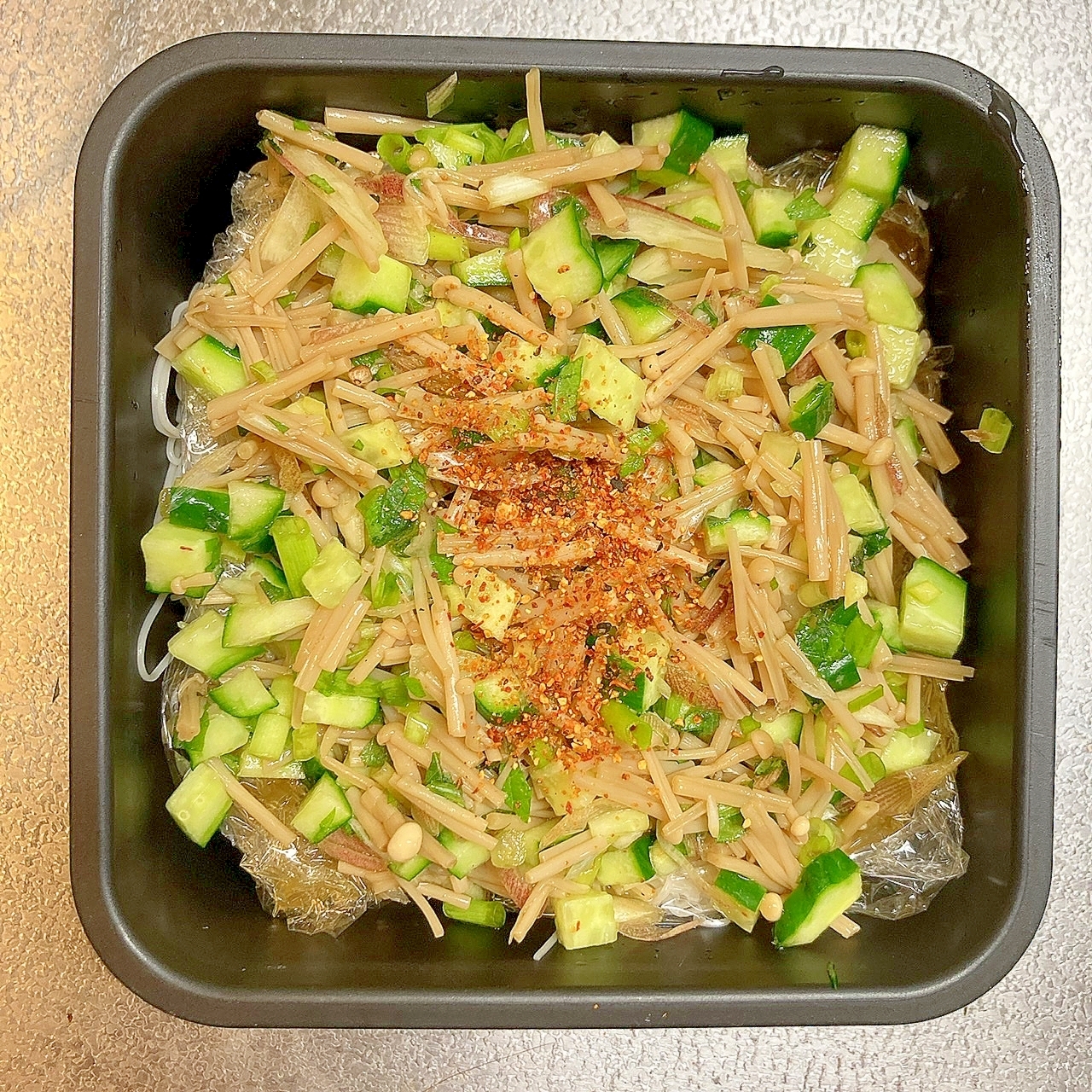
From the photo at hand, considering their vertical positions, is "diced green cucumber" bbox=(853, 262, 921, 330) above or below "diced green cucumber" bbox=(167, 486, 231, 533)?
above

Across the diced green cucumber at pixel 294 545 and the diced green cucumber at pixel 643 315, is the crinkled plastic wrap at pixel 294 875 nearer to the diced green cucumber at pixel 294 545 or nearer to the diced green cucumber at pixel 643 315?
the diced green cucumber at pixel 294 545

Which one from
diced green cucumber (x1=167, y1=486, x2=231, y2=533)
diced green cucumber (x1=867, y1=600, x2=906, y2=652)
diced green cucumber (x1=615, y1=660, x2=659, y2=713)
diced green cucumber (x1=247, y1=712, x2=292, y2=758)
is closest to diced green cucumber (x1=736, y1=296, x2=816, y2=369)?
diced green cucumber (x1=867, y1=600, x2=906, y2=652)

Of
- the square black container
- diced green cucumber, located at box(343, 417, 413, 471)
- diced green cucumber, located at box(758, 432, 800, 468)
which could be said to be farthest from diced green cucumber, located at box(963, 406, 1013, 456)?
diced green cucumber, located at box(343, 417, 413, 471)

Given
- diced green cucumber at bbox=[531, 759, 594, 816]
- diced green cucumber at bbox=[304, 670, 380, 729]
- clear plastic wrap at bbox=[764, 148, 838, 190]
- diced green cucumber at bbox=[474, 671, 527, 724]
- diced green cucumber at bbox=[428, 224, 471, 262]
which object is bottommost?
diced green cucumber at bbox=[531, 759, 594, 816]

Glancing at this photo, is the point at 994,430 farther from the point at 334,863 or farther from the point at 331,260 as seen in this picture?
the point at 334,863

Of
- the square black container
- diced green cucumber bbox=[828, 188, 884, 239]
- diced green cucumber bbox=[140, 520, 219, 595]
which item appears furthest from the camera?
diced green cucumber bbox=[828, 188, 884, 239]

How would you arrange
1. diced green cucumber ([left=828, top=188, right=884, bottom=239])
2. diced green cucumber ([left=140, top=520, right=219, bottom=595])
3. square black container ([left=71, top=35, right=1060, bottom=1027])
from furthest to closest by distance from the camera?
diced green cucumber ([left=828, top=188, right=884, bottom=239]) → diced green cucumber ([left=140, top=520, right=219, bottom=595]) → square black container ([left=71, top=35, right=1060, bottom=1027])

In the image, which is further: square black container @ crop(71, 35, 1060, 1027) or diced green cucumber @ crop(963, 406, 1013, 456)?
diced green cucumber @ crop(963, 406, 1013, 456)

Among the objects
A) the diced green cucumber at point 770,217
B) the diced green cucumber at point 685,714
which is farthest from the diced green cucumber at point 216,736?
the diced green cucumber at point 770,217

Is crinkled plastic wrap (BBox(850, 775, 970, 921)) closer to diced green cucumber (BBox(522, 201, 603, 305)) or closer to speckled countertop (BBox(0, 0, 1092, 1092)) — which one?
speckled countertop (BBox(0, 0, 1092, 1092))
